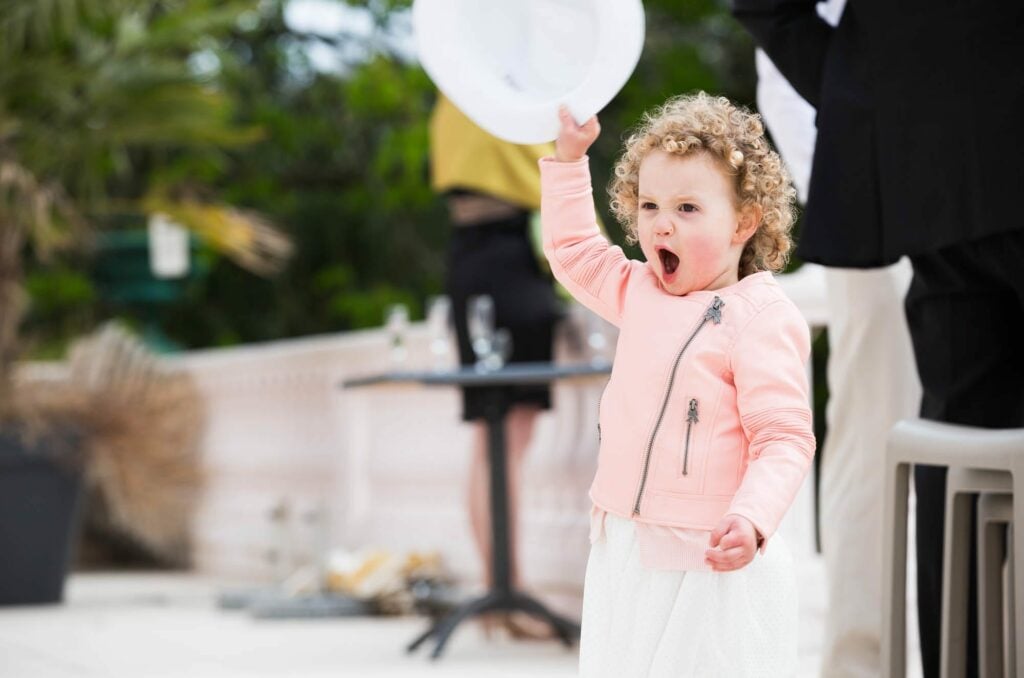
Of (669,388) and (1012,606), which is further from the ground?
(669,388)

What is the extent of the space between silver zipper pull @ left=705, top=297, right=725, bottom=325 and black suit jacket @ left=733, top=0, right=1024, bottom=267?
619mm

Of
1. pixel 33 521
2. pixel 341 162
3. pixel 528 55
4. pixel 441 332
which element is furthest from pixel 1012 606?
pixel 341 162

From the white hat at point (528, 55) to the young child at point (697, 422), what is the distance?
0.10 m

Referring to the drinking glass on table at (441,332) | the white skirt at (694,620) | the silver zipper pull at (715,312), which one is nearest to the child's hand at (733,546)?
the white skirt at (694,620)

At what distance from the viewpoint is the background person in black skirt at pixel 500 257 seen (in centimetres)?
473

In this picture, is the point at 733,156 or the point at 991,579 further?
the point at 991,579

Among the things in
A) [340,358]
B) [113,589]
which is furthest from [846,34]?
[113,589]

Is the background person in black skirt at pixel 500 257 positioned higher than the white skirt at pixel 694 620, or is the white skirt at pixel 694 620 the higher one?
the background person in black skirt at pixel 500 257

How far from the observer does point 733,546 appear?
1.77 meters

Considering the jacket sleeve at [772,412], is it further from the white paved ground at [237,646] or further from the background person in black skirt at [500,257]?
the background person in black skirt at [500,257]

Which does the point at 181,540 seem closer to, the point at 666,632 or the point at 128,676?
the point at 128,676

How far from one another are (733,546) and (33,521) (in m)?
5.41

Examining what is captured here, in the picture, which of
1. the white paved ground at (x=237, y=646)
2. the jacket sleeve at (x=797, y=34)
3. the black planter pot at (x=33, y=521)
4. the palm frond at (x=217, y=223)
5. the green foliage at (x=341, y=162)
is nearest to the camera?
the jacket sleeve at (x=797, y=34)

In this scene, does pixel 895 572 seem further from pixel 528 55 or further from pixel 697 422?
pixel 528 55
